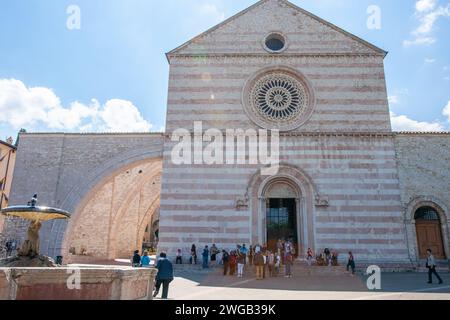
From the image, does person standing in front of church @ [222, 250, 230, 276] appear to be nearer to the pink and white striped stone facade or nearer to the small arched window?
the pink and white striped stone facade

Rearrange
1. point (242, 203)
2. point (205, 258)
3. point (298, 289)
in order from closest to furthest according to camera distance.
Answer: point (298, 289) < point (205, 258) < point (242, 203)

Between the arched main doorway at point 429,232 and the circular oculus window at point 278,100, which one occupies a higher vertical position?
the circular oculus window at point 278,100

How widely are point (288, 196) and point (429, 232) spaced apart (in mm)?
7322

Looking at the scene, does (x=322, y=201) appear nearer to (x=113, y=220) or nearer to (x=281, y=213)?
(x=281, y=213)

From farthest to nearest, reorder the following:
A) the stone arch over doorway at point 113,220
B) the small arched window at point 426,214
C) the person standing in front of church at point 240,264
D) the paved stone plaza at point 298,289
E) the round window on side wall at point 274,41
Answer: the stone arch over doorway at point 113,220
the round window on side wall at point 274,41
the small arched window at point 426,214
the person standing in front of church at point 240,264
the paved stone plaza at point 298,289

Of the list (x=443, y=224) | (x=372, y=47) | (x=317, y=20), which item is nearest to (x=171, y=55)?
(x=317, y=20)

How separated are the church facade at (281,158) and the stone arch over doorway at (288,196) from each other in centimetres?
5

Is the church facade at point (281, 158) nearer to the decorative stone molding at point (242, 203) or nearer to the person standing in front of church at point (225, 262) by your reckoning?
the decorative stone molding at point (242, 203)

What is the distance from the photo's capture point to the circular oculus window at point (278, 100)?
19750 millimetres

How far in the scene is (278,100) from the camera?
20281 mm

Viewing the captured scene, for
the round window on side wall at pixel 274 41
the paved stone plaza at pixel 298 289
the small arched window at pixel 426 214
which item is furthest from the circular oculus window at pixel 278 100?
the paved stone plaza at pixel 298 289

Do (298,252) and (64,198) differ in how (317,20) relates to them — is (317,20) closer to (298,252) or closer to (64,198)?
(298,252)

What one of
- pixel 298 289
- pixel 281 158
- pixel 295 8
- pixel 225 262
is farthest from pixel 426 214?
pixel 295 8

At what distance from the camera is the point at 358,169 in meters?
18.7
